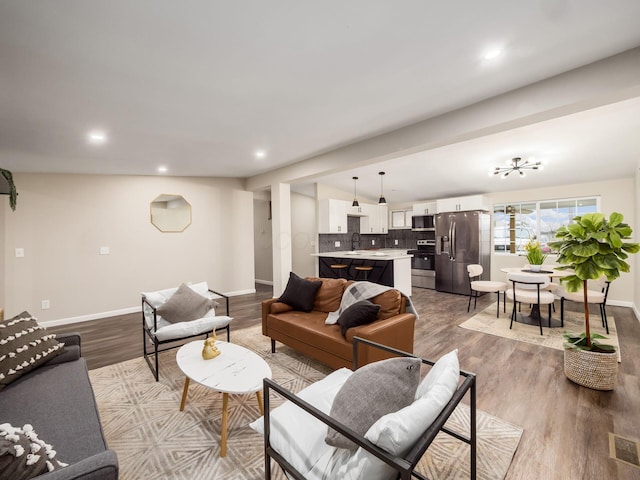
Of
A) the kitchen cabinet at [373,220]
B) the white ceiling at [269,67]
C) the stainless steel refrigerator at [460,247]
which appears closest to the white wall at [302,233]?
the kitchen cabinet at [373,220]

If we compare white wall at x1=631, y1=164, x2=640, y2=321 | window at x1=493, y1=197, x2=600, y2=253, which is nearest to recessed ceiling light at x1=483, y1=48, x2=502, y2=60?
white wall at x1=631, y1=164, x2=640, y2=321

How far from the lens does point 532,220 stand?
6.20 meters

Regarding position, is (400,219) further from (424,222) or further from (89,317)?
(89,317)

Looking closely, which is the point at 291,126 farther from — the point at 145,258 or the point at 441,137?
the point at 145,258

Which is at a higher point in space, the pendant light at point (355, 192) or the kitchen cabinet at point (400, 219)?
the pendant light at point (355, 192)

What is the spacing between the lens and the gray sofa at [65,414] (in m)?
1.00

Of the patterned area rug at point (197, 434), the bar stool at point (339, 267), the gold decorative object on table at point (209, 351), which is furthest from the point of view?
the bar stool at point (339, 267)

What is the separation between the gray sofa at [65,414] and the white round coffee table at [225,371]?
0.57 meters

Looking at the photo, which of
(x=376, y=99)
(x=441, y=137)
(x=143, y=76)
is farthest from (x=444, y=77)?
(x=143, y=76)

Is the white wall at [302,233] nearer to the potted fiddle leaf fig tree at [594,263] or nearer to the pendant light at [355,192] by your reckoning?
the pendant light at [355,192]

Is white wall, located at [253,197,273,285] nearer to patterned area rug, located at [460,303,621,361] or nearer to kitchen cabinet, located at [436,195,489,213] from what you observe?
kitchen cabinet, located at [436,195,489,213]

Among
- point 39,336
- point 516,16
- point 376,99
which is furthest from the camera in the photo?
point 376,99

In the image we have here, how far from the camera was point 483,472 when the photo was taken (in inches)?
65.8

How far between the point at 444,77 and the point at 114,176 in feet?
17.0
